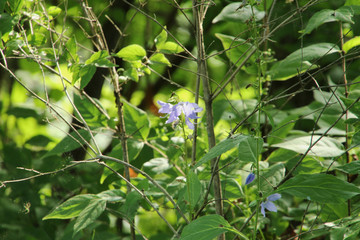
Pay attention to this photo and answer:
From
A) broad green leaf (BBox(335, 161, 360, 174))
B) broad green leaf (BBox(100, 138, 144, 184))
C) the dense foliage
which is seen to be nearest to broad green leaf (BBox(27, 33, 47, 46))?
the dense foliage

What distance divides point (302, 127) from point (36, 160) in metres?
1.21

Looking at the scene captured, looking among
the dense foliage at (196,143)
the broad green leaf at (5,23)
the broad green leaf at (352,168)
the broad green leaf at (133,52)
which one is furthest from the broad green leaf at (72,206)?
the broad green leaf at (352,168)

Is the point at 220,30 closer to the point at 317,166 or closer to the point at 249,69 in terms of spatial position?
the point at 249,69

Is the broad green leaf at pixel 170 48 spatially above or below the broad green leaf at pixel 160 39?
below

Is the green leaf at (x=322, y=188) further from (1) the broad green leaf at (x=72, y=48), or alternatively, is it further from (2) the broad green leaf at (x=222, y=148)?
(1) the broad green leaf at (x=72, y=48)

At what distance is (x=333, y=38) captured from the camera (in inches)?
75.8

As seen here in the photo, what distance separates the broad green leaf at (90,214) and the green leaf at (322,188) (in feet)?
Result: 1.52

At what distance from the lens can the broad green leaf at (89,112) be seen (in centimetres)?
127

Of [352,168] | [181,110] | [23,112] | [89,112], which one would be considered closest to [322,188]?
[352,168]

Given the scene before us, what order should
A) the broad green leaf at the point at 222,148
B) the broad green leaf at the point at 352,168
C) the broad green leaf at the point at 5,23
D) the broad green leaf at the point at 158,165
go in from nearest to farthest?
the broad green leaf at the point at 222,148 < the broad green leaf at the point at 352,168 < the broad green leaf at the point at 5,23 < the broad green leaf at the point at 158,165

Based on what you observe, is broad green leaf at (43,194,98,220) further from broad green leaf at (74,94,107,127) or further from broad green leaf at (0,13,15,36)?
broad green leaf at (0,13,15,36)

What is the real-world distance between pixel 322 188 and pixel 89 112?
30.2 inches

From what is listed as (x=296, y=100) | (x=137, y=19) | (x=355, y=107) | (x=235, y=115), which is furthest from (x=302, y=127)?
(x=137, y=19)

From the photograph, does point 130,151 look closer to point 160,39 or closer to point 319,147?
point 160,39
